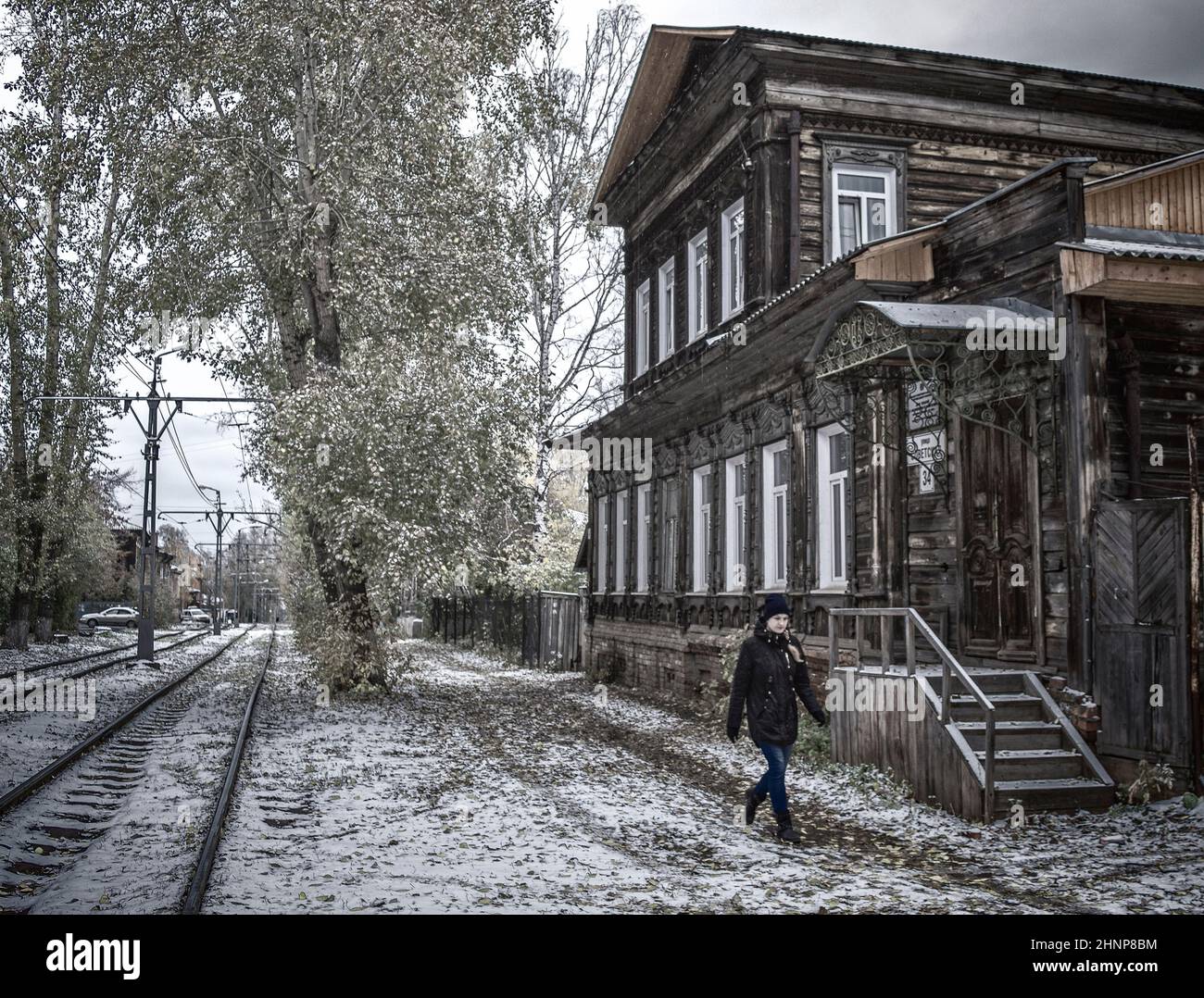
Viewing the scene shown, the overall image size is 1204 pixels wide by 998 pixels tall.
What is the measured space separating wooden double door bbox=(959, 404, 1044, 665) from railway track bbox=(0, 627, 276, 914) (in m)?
7.46

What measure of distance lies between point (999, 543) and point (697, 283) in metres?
10.8

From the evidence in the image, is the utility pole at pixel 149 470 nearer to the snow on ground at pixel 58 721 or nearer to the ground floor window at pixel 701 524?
the snow on ground at pixel 58 721

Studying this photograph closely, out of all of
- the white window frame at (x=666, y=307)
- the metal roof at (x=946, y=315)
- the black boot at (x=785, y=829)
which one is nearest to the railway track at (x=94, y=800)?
the black boot at (x=785, y=829)

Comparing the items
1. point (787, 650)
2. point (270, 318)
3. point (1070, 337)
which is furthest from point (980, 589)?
point (270, 318)

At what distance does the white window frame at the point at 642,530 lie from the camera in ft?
78.4

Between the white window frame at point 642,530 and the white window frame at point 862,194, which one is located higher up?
the white window frame at point 862,194

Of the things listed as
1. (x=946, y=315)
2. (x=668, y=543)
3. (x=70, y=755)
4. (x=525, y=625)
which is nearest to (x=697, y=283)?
(x=668, y=543)

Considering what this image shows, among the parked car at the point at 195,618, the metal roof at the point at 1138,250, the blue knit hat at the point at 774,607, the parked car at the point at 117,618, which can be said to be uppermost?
the metal roof at the point at 1138,250

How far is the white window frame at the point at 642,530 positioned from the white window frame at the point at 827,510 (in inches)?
321

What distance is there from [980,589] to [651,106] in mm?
13399

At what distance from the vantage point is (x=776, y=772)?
8.83 metres

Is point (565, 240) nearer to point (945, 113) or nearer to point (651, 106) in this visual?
point (651, 106)
